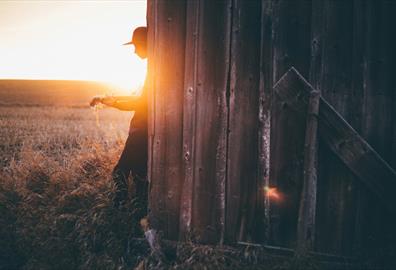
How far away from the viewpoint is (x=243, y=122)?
3.06 m

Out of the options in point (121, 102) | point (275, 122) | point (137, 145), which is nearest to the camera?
point (275, 122)

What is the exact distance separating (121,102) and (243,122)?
191 cm

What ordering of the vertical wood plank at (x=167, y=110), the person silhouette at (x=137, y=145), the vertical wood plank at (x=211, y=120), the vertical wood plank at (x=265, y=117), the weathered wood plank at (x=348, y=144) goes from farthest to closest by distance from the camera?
the person silhouette at (x=137, y=145), the vertical wood plank at (x=167, y=110), the vertical wood plank at (x=211, y=120), the vertical wood plank at (x=265, y=117), the weathered wood plank at (x=348, y=144)

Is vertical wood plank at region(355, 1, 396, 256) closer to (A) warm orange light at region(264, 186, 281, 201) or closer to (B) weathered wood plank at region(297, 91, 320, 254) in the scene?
(B) weathered wood plank at region(297, 91, 320, 254)

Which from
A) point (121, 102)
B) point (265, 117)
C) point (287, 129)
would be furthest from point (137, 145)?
point (287, 129)

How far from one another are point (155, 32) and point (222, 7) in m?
0.68

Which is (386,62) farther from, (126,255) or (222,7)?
(126,255)

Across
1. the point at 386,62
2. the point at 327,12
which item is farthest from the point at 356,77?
the point at 327,12

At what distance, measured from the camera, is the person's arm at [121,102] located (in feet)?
14.1

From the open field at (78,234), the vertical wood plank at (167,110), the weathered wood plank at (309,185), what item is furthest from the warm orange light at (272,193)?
the vertical wood plank at (167,110)

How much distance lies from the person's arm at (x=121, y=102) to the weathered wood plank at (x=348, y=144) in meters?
2.06

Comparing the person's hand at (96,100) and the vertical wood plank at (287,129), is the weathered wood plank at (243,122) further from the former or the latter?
the person's hand at (96,100)

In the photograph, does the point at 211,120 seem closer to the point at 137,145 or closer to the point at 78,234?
the point at 137,145

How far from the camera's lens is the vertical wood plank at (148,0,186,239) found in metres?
3.22
